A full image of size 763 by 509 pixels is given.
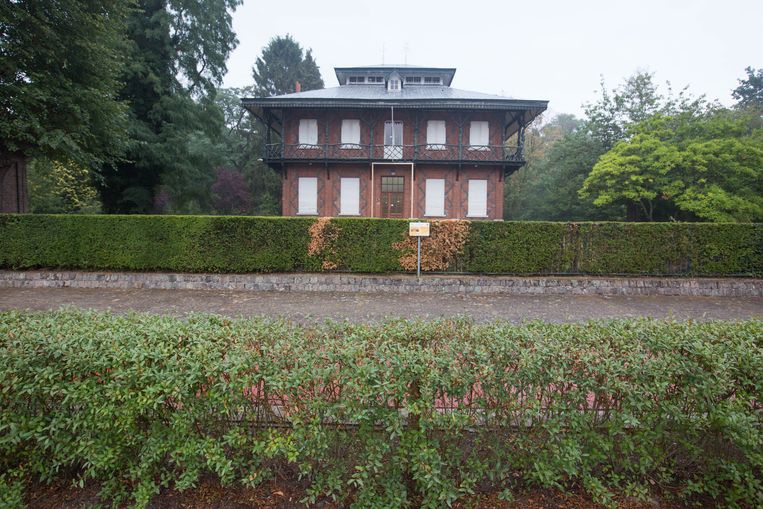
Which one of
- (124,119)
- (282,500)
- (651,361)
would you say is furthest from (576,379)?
(124,119)

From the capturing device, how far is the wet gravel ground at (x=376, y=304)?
7637mm

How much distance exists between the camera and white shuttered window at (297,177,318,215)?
2122 cm

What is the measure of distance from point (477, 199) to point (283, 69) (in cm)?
3087

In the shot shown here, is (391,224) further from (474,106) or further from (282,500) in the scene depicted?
(474,106)

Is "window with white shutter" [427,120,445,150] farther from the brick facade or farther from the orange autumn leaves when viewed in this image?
the orange autumn leaves

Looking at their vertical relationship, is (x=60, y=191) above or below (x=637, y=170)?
below

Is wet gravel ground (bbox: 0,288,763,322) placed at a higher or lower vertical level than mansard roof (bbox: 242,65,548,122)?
lower

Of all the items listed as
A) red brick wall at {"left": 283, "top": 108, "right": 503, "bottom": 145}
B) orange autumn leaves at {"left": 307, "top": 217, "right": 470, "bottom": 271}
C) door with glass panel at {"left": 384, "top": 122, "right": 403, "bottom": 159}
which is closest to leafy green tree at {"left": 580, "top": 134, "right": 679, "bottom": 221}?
red brick wall at {"left": 283, "top": 108, "right": 503, "bottom": 145}

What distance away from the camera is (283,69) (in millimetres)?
40875

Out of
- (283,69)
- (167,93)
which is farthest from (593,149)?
(283,69)

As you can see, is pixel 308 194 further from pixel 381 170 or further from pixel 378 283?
pixel 378 283

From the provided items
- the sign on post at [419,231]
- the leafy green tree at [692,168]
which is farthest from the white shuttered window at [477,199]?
the sign on post at [419,231]

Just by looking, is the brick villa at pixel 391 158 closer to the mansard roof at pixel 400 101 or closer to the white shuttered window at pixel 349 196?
the white shuttered window at pixel 349 196

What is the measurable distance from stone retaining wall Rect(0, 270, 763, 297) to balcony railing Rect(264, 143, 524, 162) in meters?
11.8
